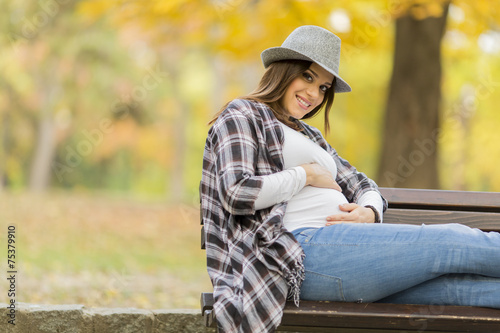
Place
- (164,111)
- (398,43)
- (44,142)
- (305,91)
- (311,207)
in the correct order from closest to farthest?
1. (311,207)
2. (305,91)
3. (398,43)
4. (44,142)
5. (164,111)

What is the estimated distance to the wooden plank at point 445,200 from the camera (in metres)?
3.48

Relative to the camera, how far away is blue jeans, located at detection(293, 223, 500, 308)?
8.86ft

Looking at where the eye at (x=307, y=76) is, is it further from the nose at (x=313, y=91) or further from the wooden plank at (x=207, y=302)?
the wooden plank at (x=207, y=302)

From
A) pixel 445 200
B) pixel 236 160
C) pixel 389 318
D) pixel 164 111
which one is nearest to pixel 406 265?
pixel 389 318

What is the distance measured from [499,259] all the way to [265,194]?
94 cm

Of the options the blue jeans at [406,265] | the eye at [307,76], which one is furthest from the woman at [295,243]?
the eye at [307,76]

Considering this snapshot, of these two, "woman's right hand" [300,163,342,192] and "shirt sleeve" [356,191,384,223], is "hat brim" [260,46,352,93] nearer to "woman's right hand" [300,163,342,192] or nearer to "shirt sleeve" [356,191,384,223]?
"woman's right hand" [300,163,342,192]

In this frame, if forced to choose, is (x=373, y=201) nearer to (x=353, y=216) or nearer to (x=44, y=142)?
(x=353, y=216)

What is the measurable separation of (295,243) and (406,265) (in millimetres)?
436

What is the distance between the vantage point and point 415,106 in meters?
8.15

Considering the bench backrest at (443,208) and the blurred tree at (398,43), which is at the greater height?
the blurred tree at (398,43)

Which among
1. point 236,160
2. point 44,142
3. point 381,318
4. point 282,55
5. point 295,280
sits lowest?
point 381,318

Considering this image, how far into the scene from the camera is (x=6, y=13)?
19312mm

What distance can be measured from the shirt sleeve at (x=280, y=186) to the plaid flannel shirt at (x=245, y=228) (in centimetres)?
4
